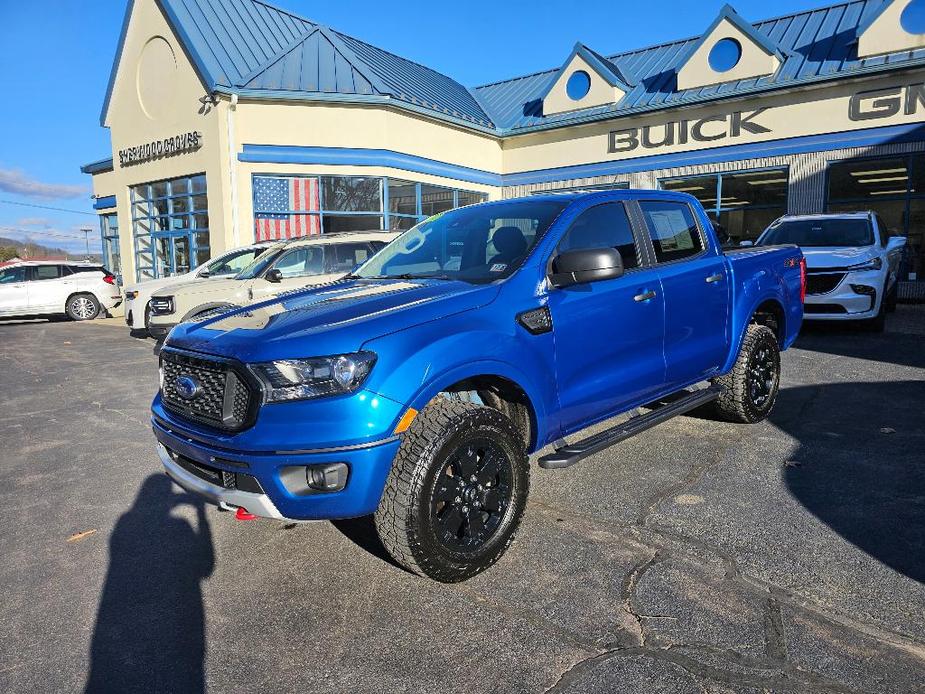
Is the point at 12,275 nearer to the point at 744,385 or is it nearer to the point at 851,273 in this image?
the point at 744,385

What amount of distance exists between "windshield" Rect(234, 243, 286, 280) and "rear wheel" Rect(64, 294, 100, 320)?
1008cm

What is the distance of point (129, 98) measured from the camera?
19.1 metres

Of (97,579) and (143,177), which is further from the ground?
(143,177)

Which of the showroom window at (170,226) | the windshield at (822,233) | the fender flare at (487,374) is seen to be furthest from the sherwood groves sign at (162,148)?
the fender flare at (487,374)

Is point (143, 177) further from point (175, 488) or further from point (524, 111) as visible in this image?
point (175, 488)

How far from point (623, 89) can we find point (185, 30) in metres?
12.1

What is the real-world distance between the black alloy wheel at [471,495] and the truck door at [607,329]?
1.88ft

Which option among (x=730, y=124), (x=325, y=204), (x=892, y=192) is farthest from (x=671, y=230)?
(x=730, y=124)

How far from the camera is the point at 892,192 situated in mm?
14859

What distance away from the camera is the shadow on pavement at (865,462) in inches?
128

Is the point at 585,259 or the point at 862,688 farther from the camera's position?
the point at 585,259

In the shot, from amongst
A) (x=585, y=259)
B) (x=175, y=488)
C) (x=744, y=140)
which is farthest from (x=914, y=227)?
(x=175, y=488)

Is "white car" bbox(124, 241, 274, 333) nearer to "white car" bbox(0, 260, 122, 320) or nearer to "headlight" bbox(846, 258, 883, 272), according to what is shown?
"white car" bbox(0, 260, 122, 320)

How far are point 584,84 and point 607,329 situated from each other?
1724 centimetres
